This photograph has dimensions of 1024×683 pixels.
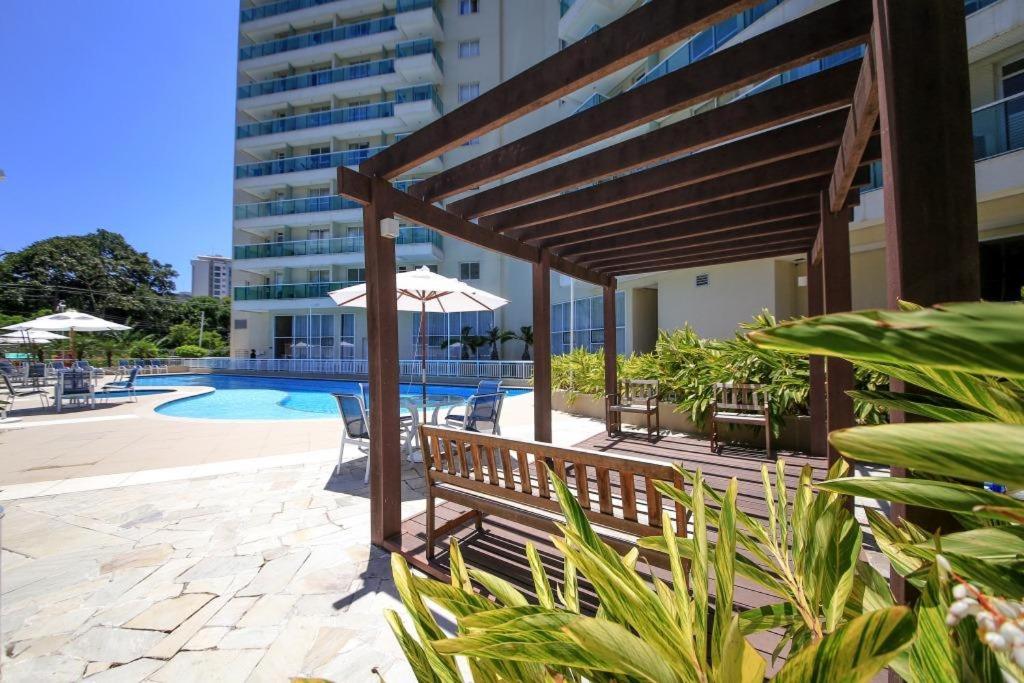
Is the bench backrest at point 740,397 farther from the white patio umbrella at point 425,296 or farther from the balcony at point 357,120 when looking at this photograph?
the balcony at point 357,120

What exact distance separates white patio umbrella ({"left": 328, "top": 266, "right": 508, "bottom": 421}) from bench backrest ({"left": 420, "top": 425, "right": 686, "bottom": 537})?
252 centimetres

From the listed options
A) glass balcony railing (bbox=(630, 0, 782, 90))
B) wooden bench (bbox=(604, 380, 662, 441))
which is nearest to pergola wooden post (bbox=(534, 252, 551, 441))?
wooden bench (bbox=(604, 380, 662, 441))

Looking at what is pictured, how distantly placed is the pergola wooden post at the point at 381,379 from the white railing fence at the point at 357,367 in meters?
11.6

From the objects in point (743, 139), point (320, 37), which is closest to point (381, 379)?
point (743, 139)

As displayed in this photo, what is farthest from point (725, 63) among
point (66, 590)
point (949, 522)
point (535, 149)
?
point (66, 590)

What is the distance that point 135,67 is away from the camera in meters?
26.2

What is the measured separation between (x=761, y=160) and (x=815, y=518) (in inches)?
114

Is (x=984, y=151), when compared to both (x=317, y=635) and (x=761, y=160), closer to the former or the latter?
(x=761, y=160)

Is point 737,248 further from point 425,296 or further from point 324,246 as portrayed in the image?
point 324,246

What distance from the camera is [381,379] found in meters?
3.12

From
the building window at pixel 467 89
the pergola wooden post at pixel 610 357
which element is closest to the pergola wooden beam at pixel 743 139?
the pergola wooden post at pixel 610 357

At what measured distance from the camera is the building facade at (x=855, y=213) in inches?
256

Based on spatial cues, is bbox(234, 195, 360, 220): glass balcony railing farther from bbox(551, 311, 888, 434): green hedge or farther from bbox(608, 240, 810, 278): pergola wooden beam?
bbox(551, 311, 888, 434): green hedge

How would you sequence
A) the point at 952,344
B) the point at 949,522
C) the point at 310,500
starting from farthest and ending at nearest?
the point at 310,500 → the point at 949,522 → the point at 952,344
